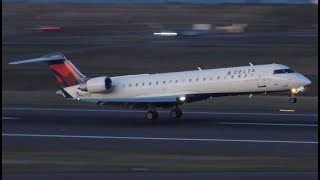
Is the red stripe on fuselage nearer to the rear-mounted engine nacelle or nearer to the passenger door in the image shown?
the rear-mounted engine nacelle

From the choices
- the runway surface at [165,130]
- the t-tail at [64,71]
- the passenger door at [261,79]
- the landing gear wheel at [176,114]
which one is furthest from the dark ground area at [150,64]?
the t-tail at [64,71]

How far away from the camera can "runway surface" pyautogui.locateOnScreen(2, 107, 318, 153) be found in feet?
82.8

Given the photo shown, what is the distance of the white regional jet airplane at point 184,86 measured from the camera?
32.7 meters

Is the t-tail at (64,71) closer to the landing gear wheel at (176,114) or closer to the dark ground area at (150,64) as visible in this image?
the dark ground area at (150,64)

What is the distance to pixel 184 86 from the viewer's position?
33.3 metres

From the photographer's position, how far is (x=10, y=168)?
1978cm

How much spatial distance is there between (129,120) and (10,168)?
13389 millimetres

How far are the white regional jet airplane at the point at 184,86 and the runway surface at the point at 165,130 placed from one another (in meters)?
0.75

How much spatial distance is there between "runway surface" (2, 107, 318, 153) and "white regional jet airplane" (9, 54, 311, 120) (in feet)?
2.45

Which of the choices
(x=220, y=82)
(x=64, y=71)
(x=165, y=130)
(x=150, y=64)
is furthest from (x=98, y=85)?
(x=150, y=64)

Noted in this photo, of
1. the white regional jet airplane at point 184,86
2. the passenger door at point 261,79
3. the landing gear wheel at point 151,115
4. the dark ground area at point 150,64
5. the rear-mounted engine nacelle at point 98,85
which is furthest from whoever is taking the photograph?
the rear-mounted engine nacelle at point 98,85

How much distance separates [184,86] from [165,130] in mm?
4291

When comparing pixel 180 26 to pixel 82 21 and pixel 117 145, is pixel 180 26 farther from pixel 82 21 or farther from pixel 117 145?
pixel 117 145

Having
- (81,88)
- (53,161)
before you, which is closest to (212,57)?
(81,88)
